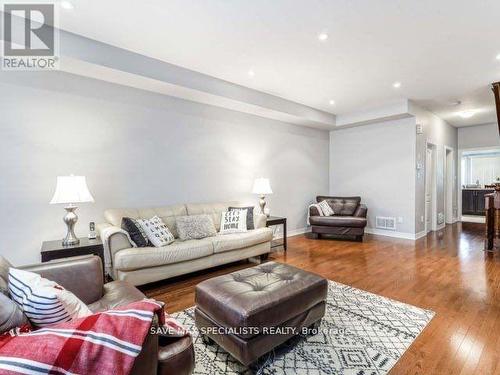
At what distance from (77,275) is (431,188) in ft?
22.4

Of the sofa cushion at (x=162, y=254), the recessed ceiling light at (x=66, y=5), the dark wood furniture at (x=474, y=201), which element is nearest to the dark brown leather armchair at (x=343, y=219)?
the sofa cushion at (x=162, y=254)

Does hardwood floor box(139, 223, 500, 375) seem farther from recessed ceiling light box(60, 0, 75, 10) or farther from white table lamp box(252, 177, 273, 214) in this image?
recessed ceiling light box(60, 0, 75, 10)

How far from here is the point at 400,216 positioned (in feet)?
18.0

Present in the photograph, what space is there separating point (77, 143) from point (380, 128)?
548 centimetres

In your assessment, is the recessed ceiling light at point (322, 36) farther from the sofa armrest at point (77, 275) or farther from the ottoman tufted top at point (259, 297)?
the sofa armrest at point (77, 275)

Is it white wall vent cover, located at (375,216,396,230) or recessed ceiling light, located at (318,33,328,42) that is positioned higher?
recessed ceiling light, located at (318,33,328,42)

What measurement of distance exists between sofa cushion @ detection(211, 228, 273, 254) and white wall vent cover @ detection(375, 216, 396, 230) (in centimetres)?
304

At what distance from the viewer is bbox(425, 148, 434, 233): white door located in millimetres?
5816

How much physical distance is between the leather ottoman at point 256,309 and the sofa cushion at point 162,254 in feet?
3.59

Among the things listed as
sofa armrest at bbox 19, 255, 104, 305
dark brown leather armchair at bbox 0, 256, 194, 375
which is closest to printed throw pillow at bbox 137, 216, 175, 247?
dark brown leather armchair at bbox 0, 256, 194, 375

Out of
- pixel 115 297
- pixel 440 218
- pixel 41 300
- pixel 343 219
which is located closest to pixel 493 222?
pixel 440 218

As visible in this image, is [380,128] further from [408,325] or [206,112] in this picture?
[408,325]

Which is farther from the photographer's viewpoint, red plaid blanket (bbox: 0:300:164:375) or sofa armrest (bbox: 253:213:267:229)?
sofa armrest (bbox: 253:213:267:229)

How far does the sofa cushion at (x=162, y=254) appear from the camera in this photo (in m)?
2.72
